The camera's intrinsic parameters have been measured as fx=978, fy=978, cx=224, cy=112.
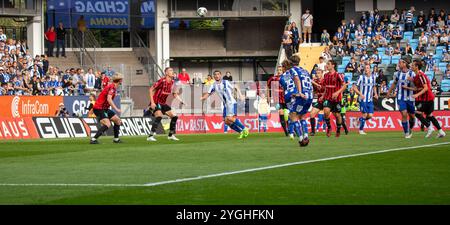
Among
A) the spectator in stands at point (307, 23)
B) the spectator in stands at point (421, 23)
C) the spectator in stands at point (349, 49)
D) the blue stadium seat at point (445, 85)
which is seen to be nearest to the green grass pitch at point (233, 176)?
the blue stadium seat at point (445, 85)

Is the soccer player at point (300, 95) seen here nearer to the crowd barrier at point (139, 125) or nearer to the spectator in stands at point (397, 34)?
the crowd barrier at point (139, 125)

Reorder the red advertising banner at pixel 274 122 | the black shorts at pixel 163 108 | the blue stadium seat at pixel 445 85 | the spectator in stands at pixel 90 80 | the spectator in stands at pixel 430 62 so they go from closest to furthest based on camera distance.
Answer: the black shorts at pixel 163 108
the red advertising banner at pixel 274 122
the blue stadium seat at pixel 445 85
the spectator in stands at pixel 90 80
the spectator in stands at pixel 430 62

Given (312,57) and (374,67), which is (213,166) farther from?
(312,57)

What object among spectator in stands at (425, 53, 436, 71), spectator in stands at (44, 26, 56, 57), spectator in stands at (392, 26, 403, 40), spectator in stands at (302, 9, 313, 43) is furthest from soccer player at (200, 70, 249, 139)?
spectator in stands at (44, 26, 56, 57)

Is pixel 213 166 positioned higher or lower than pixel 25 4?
lower

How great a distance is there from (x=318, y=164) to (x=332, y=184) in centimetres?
332

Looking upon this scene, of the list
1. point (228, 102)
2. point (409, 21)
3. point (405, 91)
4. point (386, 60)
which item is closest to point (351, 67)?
point (386, 60)

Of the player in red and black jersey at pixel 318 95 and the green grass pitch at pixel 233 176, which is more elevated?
the player in red and black jersey at pixel 318 95

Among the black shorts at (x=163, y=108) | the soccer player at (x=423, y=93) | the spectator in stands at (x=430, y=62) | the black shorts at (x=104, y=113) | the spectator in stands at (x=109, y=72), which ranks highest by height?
the spectator in stands at (x=430, y=62)

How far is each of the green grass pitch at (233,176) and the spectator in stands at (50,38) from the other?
32.5 metres

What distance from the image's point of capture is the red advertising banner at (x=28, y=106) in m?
41.4
